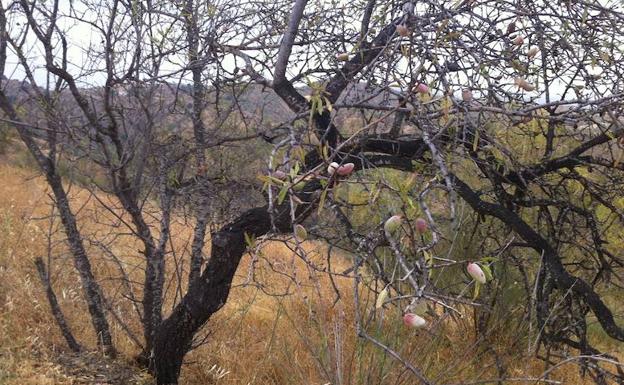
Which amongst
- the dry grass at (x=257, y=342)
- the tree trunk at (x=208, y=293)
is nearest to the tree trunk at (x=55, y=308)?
the dry grass at (x=257, y=342)

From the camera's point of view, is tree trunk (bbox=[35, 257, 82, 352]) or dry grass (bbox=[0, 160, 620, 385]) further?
tree trunk (bbox=[35, 257, 82, 352])

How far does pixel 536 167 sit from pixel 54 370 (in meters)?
2.45

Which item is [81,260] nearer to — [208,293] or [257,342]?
[208,293]

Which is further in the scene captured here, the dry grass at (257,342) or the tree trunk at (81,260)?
the tree trunk at (81,260)

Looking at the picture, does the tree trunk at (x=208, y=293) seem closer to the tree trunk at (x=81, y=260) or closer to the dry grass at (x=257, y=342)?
the dry grass at (x=257, y=342)

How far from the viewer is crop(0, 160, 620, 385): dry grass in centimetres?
273

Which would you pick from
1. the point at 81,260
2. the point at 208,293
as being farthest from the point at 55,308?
the point at 208,293

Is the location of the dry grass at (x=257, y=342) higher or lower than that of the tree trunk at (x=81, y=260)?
lower

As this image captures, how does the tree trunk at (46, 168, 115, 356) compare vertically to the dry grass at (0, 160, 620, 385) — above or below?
above

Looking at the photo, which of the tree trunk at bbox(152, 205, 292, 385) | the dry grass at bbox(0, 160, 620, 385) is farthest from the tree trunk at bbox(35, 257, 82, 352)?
the tree trunk at bbox(152, 205, 292, 385)

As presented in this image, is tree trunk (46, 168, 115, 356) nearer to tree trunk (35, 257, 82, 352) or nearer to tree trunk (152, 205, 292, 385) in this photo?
tree trunk (35, 257, 82, 352)

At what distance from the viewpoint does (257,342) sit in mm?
4188

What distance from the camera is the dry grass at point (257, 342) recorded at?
273 cm

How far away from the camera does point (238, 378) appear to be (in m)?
3.49
